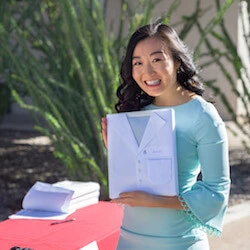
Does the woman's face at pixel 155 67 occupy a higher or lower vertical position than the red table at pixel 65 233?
higher

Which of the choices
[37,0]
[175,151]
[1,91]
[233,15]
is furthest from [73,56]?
[233,15]

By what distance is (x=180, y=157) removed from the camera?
2.07 metres

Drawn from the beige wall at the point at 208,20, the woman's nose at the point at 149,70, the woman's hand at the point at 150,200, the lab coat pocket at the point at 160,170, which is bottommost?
the woman's hand at the point at 150,200

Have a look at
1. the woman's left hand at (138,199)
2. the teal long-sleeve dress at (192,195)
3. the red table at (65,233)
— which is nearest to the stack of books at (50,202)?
the red table at (65,233)

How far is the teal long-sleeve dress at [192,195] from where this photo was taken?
6.55ft

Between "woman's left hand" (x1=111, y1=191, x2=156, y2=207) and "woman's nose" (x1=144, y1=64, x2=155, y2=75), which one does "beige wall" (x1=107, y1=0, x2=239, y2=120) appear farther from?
"woman's left hand" (x1=111, y1=191, x2=156, y2=207)

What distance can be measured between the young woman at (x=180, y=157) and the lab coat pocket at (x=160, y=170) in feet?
0.19

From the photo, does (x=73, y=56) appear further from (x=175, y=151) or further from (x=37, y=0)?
(x=175, y=151)

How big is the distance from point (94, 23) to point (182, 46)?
393 cm

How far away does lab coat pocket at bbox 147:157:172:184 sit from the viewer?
2.02 meters

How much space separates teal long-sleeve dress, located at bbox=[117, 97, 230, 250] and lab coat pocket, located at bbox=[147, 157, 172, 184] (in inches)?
2.5

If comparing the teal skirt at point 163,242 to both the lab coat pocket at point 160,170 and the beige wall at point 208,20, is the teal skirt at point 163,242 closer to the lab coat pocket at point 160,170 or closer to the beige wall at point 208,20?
the lab coat pocket at point 160,170

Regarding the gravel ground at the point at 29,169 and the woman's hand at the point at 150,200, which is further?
the gravel ground at the point at 29,169

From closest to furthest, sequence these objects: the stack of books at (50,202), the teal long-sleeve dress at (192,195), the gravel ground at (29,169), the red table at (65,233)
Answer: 1. the teal long-sleeve dress at (192,195)
2. the red table at (65,233)
3. the stack of books at (50,202)
4. the gravel ground at (29,169)
